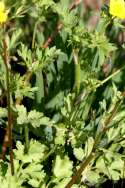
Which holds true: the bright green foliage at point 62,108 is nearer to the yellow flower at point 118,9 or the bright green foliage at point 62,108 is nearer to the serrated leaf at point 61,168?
the serrated leaf at point 61,168

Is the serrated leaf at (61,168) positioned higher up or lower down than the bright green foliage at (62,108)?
lower down

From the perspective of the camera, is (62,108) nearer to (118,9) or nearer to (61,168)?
(61,168)

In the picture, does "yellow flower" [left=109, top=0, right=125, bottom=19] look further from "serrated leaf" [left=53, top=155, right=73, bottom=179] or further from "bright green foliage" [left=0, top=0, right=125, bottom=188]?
"serrated leaf" [left=53, top=155, right=73, bottom=179]

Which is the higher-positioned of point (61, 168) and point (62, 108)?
point (62, 108)

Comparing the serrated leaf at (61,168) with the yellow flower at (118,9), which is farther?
the serrated leaf at (61,168)

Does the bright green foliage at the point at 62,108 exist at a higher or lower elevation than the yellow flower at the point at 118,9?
lower

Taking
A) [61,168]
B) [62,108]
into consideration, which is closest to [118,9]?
[62,108]

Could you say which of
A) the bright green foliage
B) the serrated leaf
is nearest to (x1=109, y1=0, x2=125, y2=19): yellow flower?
the bright green foliage

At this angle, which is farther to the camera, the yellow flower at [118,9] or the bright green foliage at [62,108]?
the bright green foliage at [62,108]

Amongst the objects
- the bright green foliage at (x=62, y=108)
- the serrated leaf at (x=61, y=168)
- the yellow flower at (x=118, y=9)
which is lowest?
the serrated leaf at (x=61, y=168)

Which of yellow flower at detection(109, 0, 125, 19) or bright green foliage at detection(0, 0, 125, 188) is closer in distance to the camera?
yellow flower at detection(109, 0, 125, 19)

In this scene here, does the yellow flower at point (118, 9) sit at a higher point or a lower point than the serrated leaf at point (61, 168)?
higher

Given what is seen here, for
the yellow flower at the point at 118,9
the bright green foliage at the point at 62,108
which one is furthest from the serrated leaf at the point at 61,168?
the yellow flower at the point at 118,9

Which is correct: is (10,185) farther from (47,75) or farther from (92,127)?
(47,75)
